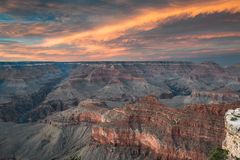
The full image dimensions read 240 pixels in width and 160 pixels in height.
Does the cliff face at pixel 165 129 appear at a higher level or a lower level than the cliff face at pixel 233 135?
lower

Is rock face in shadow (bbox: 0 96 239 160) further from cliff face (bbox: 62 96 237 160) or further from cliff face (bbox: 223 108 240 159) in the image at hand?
cliff face (bbox: 223 108 240 159)

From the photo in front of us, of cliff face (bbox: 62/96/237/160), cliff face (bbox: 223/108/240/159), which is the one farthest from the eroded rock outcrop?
cliff face (bbox: 223/108/240/159)

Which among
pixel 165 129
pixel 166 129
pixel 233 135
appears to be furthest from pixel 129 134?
pixel 233 135

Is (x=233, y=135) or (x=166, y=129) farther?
(x=166, y=129)

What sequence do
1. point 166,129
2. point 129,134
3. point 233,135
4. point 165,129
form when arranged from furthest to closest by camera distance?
point 129,134, point 165,129, point 166,129, point 233,135

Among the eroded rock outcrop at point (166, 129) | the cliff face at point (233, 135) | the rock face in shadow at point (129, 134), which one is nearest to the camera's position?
the cliff face at point (233, 135)

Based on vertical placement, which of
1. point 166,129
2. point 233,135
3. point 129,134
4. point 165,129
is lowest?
point 129,134

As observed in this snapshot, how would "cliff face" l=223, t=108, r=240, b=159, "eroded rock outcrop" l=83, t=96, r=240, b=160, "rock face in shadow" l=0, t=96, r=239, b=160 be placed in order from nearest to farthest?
"cliff face" l=223, t=108, r=240, b=159 < "eroded rock outcrop" l=83, t=96, r=240, b=160 < "rock face in shadow" l=0, t=96, r=239, b=160

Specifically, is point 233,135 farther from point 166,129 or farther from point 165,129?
point 165,129

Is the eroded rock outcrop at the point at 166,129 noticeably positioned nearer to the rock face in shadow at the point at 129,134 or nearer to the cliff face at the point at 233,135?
the rock face in shadow at the point at 129,134

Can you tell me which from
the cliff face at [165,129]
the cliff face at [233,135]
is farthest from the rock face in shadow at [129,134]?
the cliff face at [233,135]

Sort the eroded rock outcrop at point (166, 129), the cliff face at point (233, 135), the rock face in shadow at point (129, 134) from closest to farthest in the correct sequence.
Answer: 1. the cliff face at point (233, 135)
2. the eroded rock outcrop at point (166, 129)
3. the rock face in shadow at point (129, 134)
